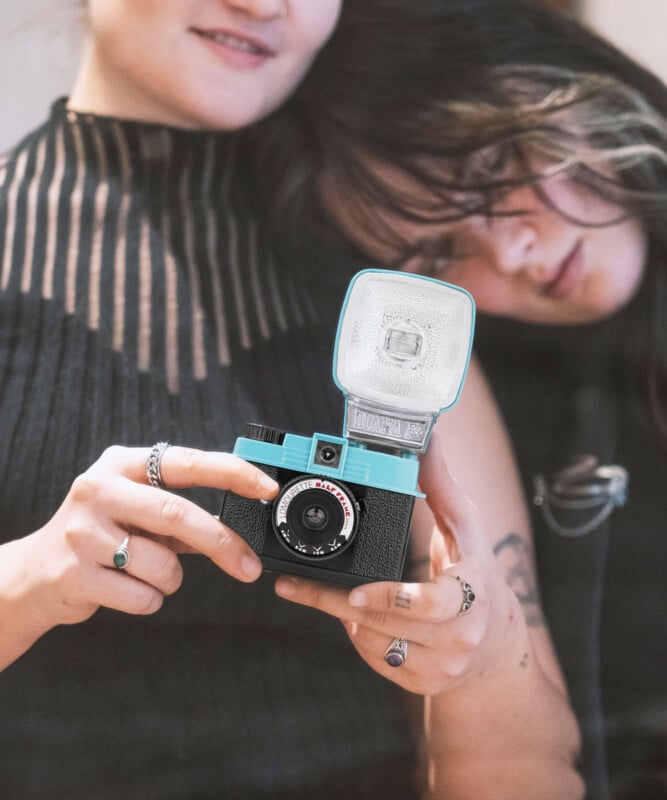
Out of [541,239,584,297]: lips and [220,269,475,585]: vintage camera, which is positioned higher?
[541,239,584,297]: lips

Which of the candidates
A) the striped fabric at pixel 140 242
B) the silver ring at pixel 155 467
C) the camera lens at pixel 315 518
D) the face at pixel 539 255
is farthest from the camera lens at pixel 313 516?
the face at pixel 539 255

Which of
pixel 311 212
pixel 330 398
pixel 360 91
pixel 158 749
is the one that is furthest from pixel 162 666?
pixel 360 91

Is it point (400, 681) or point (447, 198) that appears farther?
point (447, 198)

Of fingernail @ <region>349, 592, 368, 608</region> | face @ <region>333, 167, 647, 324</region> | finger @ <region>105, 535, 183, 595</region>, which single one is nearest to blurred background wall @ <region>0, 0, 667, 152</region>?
face @ <region>333, 167, 647, 324</region>

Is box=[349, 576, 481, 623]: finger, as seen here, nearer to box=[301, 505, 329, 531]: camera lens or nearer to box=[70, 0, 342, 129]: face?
box=[301, 505, 329, 531]: camera lens

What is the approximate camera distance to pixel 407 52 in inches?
32.3

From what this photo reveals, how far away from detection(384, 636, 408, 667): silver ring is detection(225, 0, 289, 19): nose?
0.60m

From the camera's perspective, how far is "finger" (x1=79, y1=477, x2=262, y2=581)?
1.86 feet

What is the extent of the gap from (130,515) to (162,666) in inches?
7.5

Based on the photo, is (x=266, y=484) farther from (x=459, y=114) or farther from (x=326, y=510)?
(x=459, y=114)

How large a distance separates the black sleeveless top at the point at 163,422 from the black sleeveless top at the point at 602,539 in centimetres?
21

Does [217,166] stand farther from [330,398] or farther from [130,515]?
[130,515]

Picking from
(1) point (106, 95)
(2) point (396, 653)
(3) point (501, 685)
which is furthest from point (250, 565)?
(1) point (106, 95)

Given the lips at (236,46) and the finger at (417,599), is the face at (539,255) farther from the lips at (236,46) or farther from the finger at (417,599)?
the finger at (417,599)
